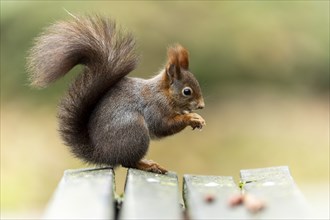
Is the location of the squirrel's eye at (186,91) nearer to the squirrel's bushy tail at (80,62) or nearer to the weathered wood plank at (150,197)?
the squirrel's bushy tail at (80,62)

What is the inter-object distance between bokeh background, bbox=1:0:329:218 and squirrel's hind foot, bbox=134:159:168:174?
3.83 meters

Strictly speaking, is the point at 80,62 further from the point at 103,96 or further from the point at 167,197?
the point at 167,197

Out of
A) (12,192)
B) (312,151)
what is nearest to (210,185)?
(12,192)

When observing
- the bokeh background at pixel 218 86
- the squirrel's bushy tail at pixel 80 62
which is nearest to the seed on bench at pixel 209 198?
the squirrel's bushy tail at pixel 80 62

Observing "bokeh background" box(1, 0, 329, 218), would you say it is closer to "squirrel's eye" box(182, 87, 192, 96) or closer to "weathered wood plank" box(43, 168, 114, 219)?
"squirrel's eye" box(182, 87, 192, 96)

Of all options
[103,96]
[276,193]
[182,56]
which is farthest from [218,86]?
[276,193]

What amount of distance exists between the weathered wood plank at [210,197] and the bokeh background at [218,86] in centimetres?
422

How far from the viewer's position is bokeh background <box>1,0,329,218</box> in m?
7.74

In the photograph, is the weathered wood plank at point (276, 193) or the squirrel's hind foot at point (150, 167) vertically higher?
the squirrel's hind foot at point (150, 167)

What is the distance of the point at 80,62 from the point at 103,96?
5.8 inches

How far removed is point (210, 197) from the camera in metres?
2.68

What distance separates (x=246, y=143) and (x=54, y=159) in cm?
159

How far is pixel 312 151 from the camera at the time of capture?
802 cm

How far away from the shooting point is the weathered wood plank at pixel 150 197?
2408 millimetres
